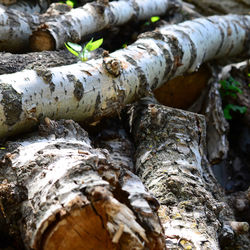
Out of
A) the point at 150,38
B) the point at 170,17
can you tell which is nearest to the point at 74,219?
the point at 150,38

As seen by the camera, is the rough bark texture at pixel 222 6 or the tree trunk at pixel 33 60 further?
the rough bark texture at pixel 222 6

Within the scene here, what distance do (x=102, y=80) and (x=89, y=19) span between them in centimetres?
A: 121

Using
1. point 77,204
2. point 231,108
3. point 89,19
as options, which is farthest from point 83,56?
point 231,108

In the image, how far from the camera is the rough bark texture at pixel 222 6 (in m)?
6.00

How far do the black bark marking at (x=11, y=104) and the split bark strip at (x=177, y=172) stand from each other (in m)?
0.89

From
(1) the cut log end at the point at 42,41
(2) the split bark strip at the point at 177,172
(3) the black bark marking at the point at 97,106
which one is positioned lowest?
(2) the split bark strip at the point at 177,172

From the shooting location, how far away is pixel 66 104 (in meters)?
2.29

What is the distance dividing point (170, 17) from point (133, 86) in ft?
Answer: 7.64

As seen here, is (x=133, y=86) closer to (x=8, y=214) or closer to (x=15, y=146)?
(x=15, y=146)

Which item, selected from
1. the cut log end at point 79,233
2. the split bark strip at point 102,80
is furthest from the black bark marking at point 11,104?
the cut log end at point 79,233

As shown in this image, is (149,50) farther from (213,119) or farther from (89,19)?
(213,119)

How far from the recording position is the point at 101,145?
268 centimetres

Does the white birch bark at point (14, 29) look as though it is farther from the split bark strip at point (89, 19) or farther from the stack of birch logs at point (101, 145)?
the split bark strip at point (89, 19)

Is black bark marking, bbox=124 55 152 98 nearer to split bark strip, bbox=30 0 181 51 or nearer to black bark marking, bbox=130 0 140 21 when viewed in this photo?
split bark strip, bbox=30 0 181 51
